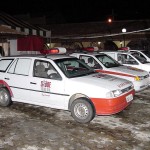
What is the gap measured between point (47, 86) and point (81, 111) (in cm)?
114

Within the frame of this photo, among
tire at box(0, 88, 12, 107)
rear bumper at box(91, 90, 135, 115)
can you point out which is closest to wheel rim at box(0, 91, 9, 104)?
tire at box(0, 88, 12, 107)

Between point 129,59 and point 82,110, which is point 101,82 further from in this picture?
point 129,59

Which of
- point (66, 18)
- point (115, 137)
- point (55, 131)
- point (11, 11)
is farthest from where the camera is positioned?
point (66, 18)

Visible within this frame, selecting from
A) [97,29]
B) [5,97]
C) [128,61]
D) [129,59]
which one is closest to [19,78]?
[5,97]

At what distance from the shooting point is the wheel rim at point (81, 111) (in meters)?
5.88

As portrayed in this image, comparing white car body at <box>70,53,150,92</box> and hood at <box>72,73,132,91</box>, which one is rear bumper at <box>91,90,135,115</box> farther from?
white car body at <box>70,53,150,92</box>

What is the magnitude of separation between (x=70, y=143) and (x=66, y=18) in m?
62.5

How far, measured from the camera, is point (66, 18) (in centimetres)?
6519

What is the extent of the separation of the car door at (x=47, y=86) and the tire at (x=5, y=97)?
103 cm

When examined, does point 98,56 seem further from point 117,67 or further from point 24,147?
point 24,147

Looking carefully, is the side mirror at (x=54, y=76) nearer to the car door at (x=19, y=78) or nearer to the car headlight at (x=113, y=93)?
the car door at (x=19, y=78)

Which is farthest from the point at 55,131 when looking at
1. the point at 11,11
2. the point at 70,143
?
the point at 11,11

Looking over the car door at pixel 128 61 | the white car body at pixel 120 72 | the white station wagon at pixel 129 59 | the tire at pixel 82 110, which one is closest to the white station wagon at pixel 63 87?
the tire at pixel 82 110

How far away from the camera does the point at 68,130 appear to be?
554 cm
